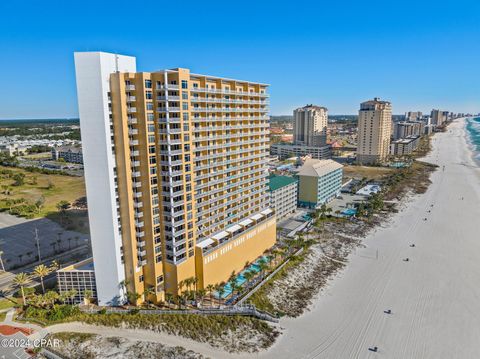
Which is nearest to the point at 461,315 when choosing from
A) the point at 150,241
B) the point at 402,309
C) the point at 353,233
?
the point at 402,309

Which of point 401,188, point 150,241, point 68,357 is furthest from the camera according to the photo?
point 401,188

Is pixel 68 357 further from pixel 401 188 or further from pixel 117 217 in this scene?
pixel 401 188

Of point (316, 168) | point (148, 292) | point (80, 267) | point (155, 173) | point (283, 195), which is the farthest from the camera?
point (316, 168)

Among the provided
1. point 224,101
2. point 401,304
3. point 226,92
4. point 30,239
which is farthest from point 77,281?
point 401,304

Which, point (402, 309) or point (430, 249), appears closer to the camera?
point (402, 309)

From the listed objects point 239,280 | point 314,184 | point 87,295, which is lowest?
point 239,280

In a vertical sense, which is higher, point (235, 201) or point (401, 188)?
point (235, 201)

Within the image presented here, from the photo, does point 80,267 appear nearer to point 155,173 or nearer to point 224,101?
point 155,173
